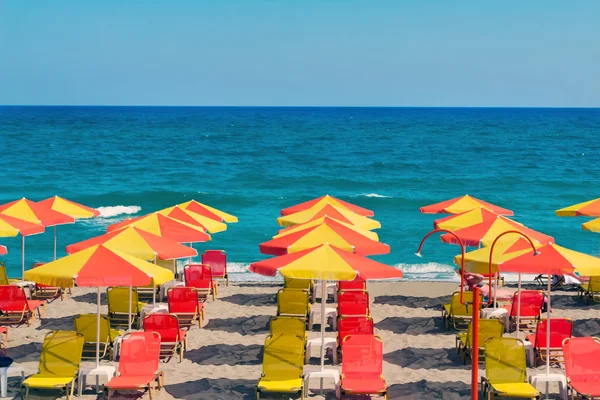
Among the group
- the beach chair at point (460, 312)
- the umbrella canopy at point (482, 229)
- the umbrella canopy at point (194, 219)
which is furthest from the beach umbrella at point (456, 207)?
the umbrella canopy at point (194, 219)

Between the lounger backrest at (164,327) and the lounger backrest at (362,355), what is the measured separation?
2628 millimetres

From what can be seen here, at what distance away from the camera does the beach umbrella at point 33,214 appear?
15.3m

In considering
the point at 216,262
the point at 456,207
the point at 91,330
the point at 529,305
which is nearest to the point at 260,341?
the point at 91,330

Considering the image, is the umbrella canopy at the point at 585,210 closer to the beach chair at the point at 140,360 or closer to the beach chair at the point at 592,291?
the beach chair at the point at 592,291

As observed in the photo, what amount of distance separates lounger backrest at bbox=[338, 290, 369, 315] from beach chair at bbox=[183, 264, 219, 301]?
11.2 feet

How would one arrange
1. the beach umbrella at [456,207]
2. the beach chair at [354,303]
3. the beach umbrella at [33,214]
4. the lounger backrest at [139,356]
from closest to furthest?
the lounger backrest at [139,356] < the beach chair at [354,303] < the beach umbrella at [33,214] < the beach umbrella at [456,207]

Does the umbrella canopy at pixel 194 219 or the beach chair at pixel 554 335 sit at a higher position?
the umbrella canopy at pixel 194 219

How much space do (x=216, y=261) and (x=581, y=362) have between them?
887cm

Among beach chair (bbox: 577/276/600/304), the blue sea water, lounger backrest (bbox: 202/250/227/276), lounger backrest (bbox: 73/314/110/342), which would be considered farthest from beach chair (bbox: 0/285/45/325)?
beach chair (bbox: 577/276/600/304)

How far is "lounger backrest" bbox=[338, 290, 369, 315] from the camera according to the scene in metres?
12.9

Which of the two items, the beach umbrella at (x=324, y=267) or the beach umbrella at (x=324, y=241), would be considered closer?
the beach umbrella at (x=324, y=267)

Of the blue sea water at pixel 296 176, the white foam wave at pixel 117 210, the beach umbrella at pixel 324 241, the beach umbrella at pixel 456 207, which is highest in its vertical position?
the beach umbrella at pixel 456 207

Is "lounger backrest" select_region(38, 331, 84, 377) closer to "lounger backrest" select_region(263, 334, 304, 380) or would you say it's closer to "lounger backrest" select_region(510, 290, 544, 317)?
"lounger backrest" select_region(263, 334, 304, 380)

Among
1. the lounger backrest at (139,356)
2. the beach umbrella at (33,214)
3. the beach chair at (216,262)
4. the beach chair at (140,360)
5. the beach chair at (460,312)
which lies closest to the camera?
the beach chair at (140,360)
